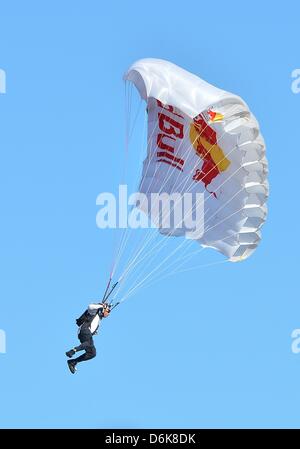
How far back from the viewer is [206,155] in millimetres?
28781

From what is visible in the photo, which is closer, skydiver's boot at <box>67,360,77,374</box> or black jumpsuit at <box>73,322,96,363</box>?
black jumpsuit at <box>73,322,96,363</box>

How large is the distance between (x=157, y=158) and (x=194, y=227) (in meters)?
1.59

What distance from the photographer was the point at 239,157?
2789 centimetres

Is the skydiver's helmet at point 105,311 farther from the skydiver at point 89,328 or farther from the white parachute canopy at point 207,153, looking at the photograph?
the white parachute canopy at point 207,153

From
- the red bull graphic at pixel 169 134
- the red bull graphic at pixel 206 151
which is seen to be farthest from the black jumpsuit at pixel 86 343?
the red bull graphic at pixel 169 134

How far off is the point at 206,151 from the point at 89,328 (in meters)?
4.06

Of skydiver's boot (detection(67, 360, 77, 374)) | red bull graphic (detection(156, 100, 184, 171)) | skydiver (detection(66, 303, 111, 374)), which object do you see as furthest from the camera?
red bull graphic (detection(156, 100, 184, 171))

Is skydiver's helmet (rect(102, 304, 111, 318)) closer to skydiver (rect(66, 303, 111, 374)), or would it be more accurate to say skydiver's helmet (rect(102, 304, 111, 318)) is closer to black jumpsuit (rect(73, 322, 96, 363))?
skydiver (rect(66, 303, 111, 374))

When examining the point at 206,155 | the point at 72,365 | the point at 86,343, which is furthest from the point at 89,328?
the point at 206,155

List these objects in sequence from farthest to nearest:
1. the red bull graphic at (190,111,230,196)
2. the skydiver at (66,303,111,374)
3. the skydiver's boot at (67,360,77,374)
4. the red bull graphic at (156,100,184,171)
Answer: the red bull graphic at (156,100,184,171), the red bull graphic at (190,111,230,196), the skydiver's boot at (67,360,77,374), the skydiver at (66,303,111,374)

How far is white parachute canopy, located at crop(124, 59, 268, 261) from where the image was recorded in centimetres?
2755

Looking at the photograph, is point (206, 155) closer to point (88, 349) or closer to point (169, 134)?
point (169, 134)

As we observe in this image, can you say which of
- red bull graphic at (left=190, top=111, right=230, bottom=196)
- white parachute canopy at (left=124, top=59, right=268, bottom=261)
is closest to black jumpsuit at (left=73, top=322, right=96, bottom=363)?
white parachute canopy at (left=124, top=59, right=268, bottom=261)
